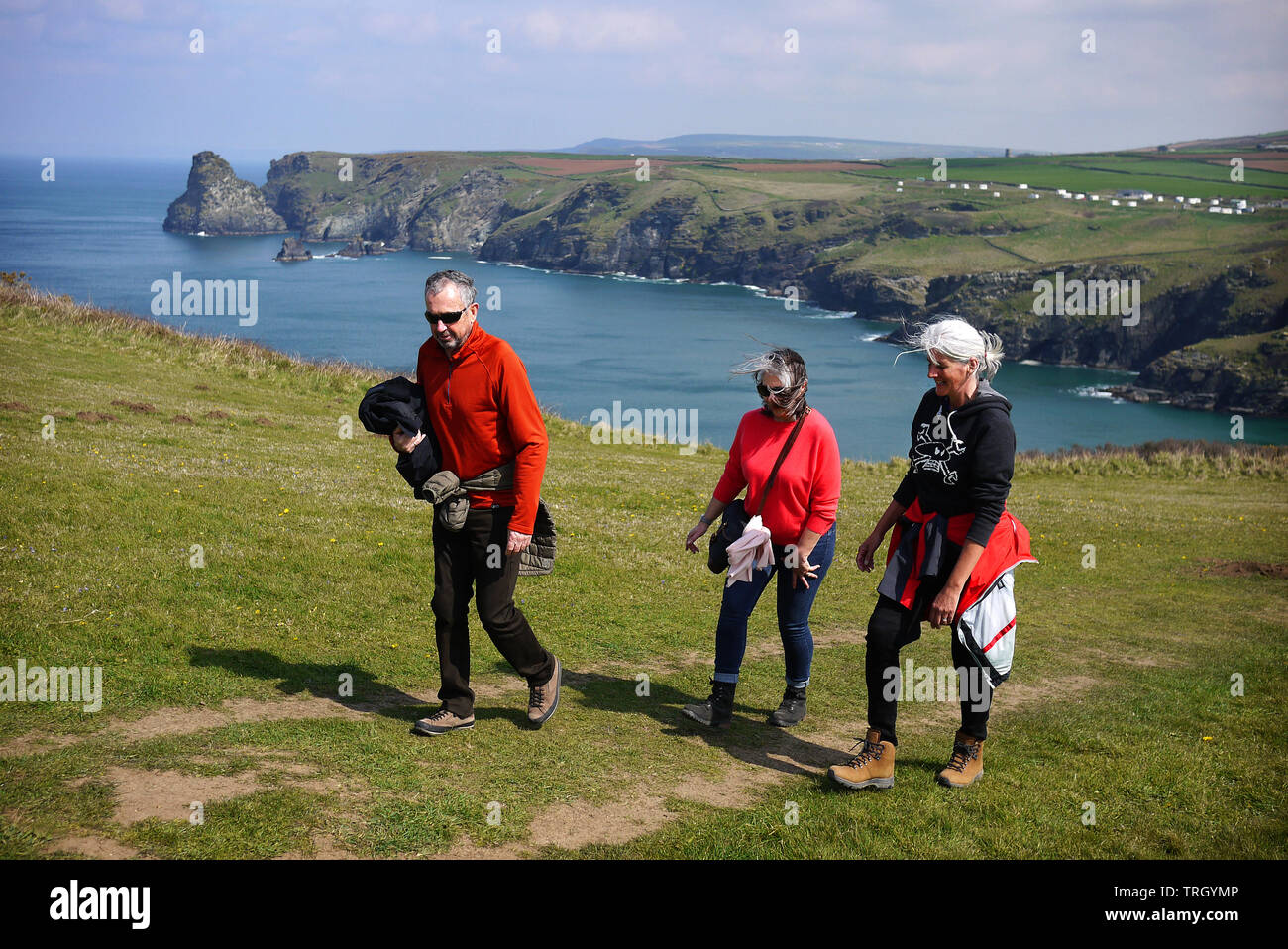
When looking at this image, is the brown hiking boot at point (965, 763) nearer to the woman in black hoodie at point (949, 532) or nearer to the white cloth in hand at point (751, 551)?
the woman in black hoodie at point (949, 532)

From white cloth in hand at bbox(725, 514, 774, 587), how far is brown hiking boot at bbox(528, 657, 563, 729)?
1.59 metres

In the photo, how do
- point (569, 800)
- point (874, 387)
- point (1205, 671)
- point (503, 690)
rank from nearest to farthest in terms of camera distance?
point (569, 800) < point (503, 690) < point (1205, 671) < point (874, 387)

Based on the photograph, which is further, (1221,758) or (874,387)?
(874,387)

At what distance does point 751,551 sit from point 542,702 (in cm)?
189

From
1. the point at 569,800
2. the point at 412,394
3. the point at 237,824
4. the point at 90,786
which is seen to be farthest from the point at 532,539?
the point at 90,786

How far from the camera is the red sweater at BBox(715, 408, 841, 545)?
6773 millimetres

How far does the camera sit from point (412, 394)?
6.53 metres

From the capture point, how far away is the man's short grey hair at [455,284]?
617cm

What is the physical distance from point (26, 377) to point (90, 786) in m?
16.6

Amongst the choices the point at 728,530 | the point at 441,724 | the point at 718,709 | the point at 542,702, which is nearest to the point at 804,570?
the point at 728,530

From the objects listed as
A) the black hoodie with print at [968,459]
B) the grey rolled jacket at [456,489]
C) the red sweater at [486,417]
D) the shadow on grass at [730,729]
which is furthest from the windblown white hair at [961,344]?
the shadow on grass at [730,729]

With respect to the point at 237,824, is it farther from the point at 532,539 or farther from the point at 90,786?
the point at 532,539

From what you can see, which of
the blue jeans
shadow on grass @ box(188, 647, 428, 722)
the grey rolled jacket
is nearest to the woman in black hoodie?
the blue jeans

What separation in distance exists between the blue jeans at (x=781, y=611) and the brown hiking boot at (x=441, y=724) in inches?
75.8
